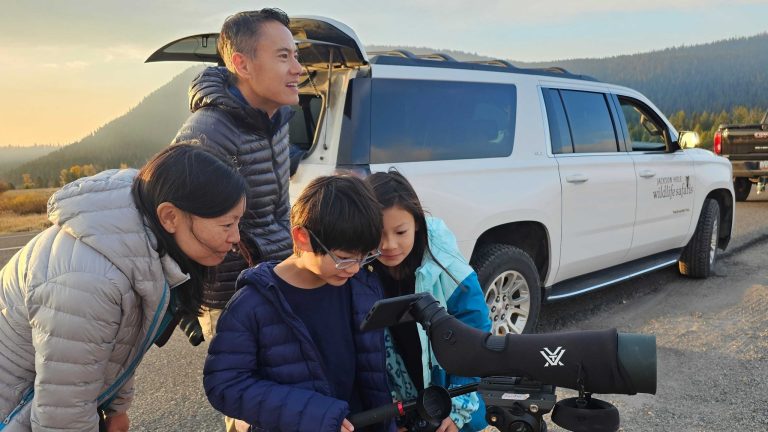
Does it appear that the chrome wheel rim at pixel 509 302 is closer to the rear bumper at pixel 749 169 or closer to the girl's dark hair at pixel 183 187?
the girl's dark hair at pixel 183 187

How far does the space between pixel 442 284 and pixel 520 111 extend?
2508 mm

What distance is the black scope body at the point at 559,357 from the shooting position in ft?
3.53

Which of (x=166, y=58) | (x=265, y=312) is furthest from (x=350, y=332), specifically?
(x=166, y=58)

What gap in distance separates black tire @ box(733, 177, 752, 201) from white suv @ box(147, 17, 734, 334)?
9201mm

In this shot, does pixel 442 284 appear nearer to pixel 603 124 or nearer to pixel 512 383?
pixel 512 383

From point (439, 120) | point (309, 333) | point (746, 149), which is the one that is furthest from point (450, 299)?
point (746, 149)

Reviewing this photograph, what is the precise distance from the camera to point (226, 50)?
275cm

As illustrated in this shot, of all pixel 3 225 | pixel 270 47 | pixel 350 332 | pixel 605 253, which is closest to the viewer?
pixel 350 332

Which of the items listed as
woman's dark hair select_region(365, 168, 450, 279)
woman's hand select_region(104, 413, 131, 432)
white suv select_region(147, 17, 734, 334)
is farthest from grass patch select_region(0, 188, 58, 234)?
woman's dark hair select_region(365, 168, 450, 279)

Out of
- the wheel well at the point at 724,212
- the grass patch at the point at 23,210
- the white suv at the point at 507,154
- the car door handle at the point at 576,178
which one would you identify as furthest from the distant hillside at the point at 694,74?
the car door handle at the point at 576,178

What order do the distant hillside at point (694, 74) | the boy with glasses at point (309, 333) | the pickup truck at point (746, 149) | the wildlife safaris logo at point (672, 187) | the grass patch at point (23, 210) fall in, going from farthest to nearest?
the distant hillside at point (694, 74) < the grass patch at point (23, 210) < the pickup truck at point (746, 149) < the wildlife safaris logo at point (672, 187) < the boy with glasses at point (309, 333)

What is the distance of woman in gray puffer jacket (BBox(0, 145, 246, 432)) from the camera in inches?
61.6

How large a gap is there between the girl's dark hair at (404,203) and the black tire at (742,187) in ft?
44.7

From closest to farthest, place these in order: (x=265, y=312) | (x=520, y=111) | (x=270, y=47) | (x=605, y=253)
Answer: (x=265, y=312) → (x=270, y=47) → (x=520, y=111) → (x=605, y=253)
